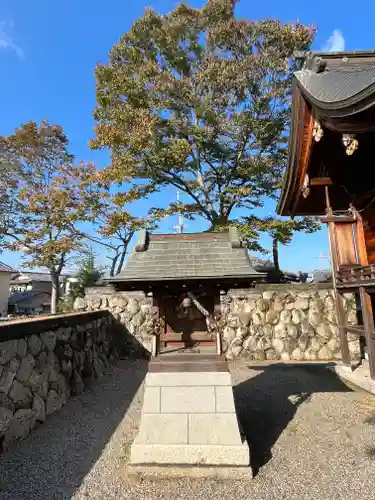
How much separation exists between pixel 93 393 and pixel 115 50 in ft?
45.2

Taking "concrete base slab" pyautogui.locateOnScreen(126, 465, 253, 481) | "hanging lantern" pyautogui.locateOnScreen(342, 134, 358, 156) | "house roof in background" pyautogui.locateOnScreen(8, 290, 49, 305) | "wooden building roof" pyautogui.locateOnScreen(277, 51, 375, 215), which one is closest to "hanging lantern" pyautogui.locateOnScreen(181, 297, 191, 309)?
"concrete base slab" pyautogui.locateOnScreen(126, 465, 253, 481)

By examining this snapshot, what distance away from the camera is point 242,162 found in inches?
501

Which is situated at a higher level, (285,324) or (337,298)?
(337,298)

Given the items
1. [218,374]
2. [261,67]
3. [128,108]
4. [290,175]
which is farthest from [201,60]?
[218,374]

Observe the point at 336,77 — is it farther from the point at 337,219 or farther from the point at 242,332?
the point at 242,332

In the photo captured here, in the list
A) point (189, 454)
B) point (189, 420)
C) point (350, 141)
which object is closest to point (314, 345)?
point (189, 420)

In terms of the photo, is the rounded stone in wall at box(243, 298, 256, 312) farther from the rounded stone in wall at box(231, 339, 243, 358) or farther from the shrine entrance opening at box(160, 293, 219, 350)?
the shrine entrance opening at box(160, 293, 219, 350)

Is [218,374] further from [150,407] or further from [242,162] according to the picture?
[242,162]

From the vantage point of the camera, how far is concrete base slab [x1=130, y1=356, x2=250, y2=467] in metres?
3.51

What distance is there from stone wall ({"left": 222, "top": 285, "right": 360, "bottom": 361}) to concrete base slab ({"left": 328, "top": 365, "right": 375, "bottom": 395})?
88.1 inches

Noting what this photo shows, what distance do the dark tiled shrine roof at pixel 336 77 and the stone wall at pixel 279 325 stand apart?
257 inches

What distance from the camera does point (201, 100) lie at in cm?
1250

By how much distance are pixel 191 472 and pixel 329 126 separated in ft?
15.0

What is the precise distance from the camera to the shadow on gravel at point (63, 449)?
3.17 metres
